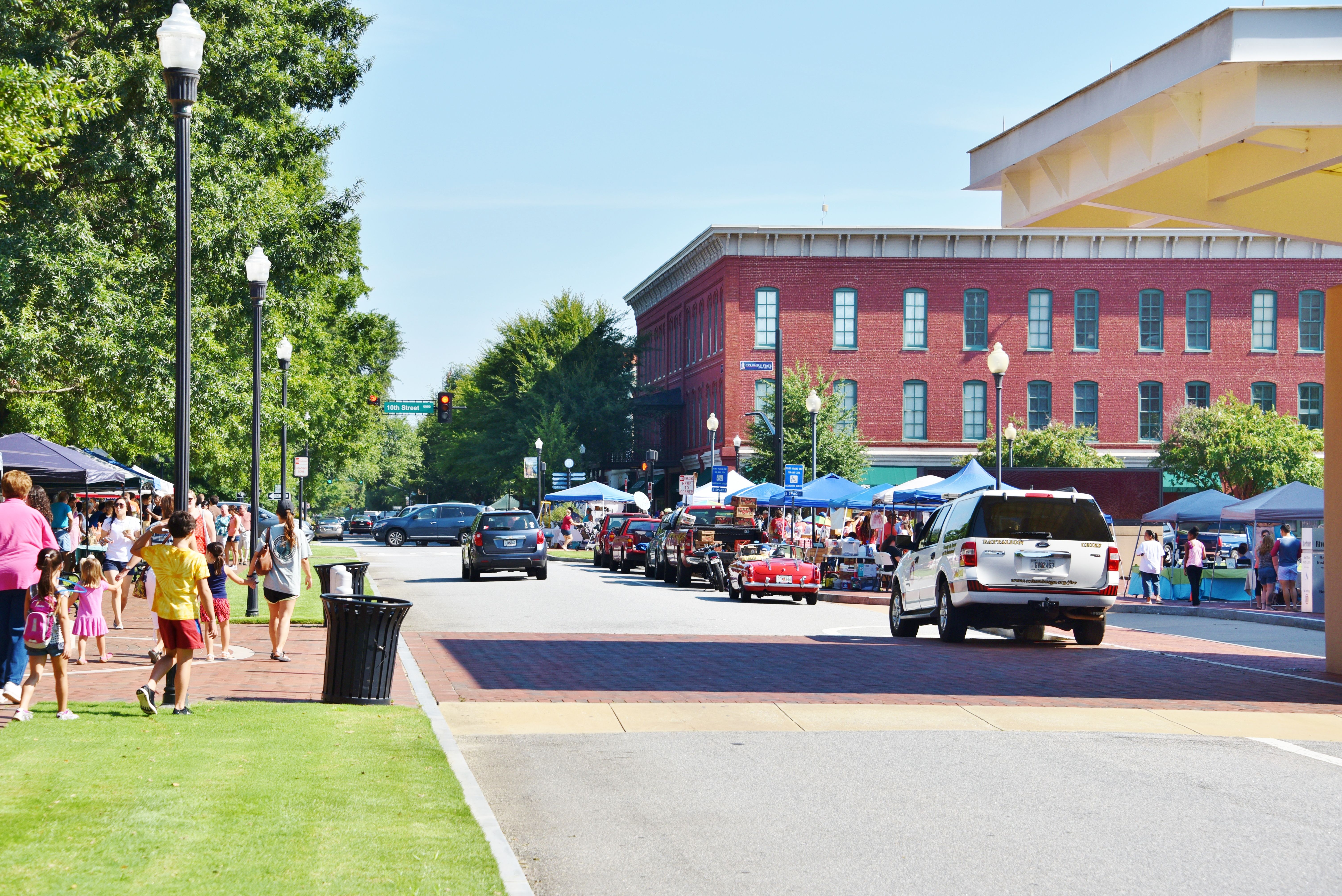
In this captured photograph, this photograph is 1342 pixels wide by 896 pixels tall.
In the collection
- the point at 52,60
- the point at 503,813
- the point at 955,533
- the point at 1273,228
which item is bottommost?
the point at 503,813

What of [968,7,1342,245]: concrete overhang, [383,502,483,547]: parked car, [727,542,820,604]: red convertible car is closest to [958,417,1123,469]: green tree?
[383,502,483,547]: parked car

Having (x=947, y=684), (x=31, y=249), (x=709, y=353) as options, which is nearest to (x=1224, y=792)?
(x=947, y=684)

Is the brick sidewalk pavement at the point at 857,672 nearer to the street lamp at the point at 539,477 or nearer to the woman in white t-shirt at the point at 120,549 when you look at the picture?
the woman in white t-shirt at the point at 120,549

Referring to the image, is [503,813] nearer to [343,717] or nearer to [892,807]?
[892,807]

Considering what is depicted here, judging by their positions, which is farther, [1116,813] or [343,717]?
[343,717]

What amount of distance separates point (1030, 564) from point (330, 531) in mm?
60234

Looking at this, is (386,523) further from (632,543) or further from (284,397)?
(284,397)

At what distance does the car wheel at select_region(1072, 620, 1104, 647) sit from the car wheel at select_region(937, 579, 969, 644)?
142 centimetres

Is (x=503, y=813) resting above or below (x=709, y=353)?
below

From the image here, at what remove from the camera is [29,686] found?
415 inches

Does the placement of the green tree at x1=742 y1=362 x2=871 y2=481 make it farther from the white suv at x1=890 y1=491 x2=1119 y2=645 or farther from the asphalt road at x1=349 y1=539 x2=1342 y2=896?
the asphalt road at x1=349 y1=539 x2=1342 y2=896

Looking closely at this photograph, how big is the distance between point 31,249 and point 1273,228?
19.3m

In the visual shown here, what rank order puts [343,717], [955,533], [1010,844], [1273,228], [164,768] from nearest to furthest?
[1010,844] → [164,768] → [343,717] → [1273,228] → [955,533]

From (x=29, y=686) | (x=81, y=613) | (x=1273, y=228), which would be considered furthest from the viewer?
(x=1273, y=228)
